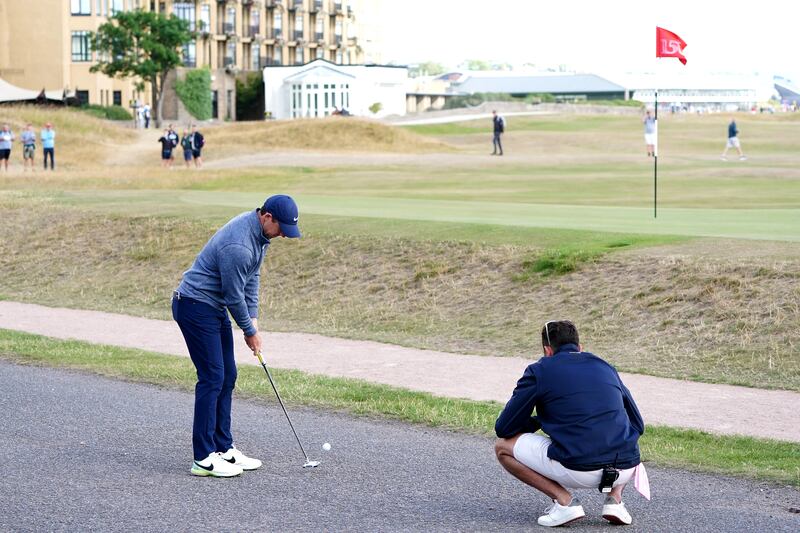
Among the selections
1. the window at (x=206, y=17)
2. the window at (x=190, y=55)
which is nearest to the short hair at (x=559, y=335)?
the window at (x=190, y=55)

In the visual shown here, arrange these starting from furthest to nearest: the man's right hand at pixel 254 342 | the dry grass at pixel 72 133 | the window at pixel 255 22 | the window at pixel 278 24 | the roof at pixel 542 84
Result: the roof at pixel 542 84
the window at pixel 278 24
the window at pixel 255 22
the dry grass at pixel 72 133
the man's right hand at pixel 254 342

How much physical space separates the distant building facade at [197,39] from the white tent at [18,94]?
13.2 ft

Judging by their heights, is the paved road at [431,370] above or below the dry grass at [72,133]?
below

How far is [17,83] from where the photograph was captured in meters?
98.9

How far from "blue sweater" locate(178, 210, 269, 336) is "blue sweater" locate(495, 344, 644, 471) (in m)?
2.16

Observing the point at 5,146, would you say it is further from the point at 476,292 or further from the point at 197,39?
the point at 197,39

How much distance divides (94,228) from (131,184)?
14274 mm

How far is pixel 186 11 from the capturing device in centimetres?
11169

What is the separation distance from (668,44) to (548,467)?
17002 mm

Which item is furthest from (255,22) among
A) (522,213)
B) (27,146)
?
(522,213)

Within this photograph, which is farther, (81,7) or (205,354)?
(81,7)

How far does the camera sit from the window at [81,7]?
9719cm

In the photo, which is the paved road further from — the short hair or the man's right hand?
the man's right hand

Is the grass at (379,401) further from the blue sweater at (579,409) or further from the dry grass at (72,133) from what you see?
the dry grass at (72,133)
